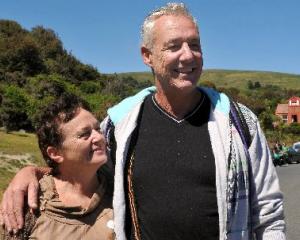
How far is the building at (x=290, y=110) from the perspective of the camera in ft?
344

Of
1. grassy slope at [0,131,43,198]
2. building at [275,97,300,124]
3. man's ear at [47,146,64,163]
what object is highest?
man's ear at [47,146,64,163]

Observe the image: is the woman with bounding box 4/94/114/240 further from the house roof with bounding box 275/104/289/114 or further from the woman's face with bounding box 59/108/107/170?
the house roof with bounding box 275/104/289/114

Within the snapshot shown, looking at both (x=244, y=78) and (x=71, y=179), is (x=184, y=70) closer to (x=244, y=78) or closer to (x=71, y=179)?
(x=71, y=179)

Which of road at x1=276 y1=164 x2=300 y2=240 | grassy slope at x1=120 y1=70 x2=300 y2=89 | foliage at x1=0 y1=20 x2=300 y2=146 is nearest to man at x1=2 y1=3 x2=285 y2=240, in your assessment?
road at x1=276 y1=164 x2=300 y2=240

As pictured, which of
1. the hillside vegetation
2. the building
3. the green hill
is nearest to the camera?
the hillside vegetation

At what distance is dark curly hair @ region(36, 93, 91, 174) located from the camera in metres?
3.02

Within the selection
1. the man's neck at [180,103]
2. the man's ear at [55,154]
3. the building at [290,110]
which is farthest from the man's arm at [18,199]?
the building at [290,110]

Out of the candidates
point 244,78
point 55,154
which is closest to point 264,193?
point 55,154

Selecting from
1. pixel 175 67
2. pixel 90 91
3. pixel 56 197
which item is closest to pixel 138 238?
pixel 56 197

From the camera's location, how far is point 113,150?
3.28 meters

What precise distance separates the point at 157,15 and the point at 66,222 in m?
1.21

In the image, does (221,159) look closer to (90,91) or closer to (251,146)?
(251,146)

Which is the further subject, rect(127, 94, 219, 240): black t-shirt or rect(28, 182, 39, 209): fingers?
rect(127, 94, 219, 240): black t-shirt

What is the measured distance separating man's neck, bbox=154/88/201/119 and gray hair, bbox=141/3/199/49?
30 centimetres
